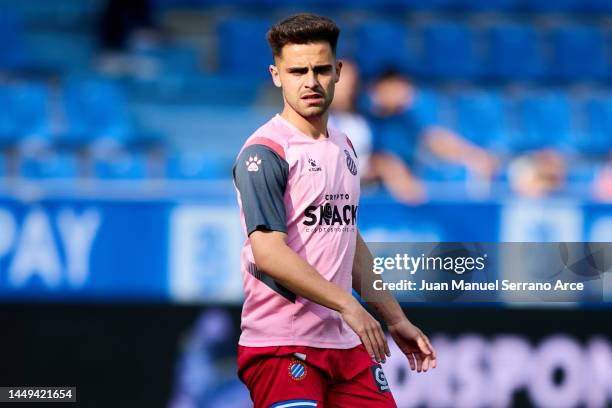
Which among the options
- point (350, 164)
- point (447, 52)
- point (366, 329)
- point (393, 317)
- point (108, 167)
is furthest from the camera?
point (447, 52)

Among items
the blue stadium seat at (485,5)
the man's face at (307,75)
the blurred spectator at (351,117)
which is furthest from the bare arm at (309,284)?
the blue stadium seat at (485,5)

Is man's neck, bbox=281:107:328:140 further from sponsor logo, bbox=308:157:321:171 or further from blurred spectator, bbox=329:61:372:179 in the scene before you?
blurred spectator, bbox=329:61:372:179

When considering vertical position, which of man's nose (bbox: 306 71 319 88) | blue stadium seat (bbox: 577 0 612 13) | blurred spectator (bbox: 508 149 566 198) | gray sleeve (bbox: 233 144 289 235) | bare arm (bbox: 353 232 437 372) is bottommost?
bare arm (bbox: 353 232 437 372)

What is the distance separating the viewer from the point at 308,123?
3396 millimetres

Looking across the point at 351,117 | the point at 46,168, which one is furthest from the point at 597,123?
the point at 46,168

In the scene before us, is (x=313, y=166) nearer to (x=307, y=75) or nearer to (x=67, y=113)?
(x=307, y=75)

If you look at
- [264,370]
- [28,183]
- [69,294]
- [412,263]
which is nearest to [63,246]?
[69,294]

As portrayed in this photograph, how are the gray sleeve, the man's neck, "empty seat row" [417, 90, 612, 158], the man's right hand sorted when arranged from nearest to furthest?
the man's right hand < the gray sleeve < the man's neck < "empty seat row" [417, 90, 612, 158]

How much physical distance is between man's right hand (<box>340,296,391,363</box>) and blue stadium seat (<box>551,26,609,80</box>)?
424 inches

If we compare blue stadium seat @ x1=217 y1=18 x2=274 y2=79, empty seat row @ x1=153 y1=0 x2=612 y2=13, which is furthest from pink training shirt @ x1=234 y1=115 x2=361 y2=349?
empty seat row @ x1=153 y1=0 x2=612 y2=13

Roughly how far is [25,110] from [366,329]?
8.67 metres

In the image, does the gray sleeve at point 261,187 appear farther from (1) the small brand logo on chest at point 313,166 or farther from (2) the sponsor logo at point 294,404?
(2) the sponsor logo at point 294,404

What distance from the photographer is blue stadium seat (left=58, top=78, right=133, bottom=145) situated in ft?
36.5

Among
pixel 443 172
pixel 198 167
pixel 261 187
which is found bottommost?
pixel 443 172
